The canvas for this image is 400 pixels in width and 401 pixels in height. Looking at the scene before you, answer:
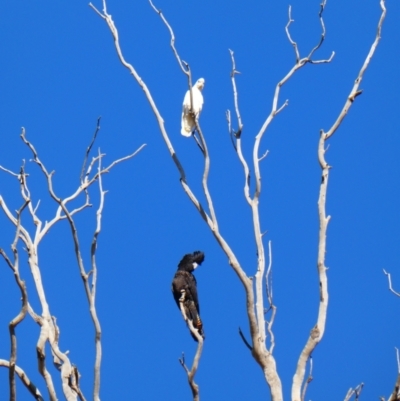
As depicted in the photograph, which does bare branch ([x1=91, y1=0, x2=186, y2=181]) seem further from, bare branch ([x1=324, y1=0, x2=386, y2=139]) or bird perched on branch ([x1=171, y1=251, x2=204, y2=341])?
bird perched on branch ([x1=171, y1=251, x2=204, y2=341])

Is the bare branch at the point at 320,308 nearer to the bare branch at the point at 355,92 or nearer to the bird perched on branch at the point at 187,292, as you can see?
the bare branch at the point at 355,92

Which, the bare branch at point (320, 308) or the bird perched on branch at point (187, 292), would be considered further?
the bird perched on branch at point (187, 292)

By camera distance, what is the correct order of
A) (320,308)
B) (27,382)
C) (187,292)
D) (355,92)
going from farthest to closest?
(187,292), (355,92), (27,382), (320,308)

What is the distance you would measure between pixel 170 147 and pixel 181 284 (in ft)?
5.68

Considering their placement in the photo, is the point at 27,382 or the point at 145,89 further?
the point at 145,89

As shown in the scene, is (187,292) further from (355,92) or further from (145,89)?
(355,92)

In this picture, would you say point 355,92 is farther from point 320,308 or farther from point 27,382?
point 27,382

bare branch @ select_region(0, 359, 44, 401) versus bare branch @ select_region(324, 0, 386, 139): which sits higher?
bare branch @ select_region(324, 0, 386, 139)

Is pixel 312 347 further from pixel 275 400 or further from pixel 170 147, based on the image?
pixel 170 147

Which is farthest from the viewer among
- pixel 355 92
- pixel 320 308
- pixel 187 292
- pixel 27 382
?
pixel 187 292

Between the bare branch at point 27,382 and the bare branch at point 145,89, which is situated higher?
the bare branch at point 145,89

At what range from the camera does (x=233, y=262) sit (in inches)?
205

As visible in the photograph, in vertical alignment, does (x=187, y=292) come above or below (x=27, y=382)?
above

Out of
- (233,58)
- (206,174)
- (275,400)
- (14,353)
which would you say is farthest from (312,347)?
(233,58)
